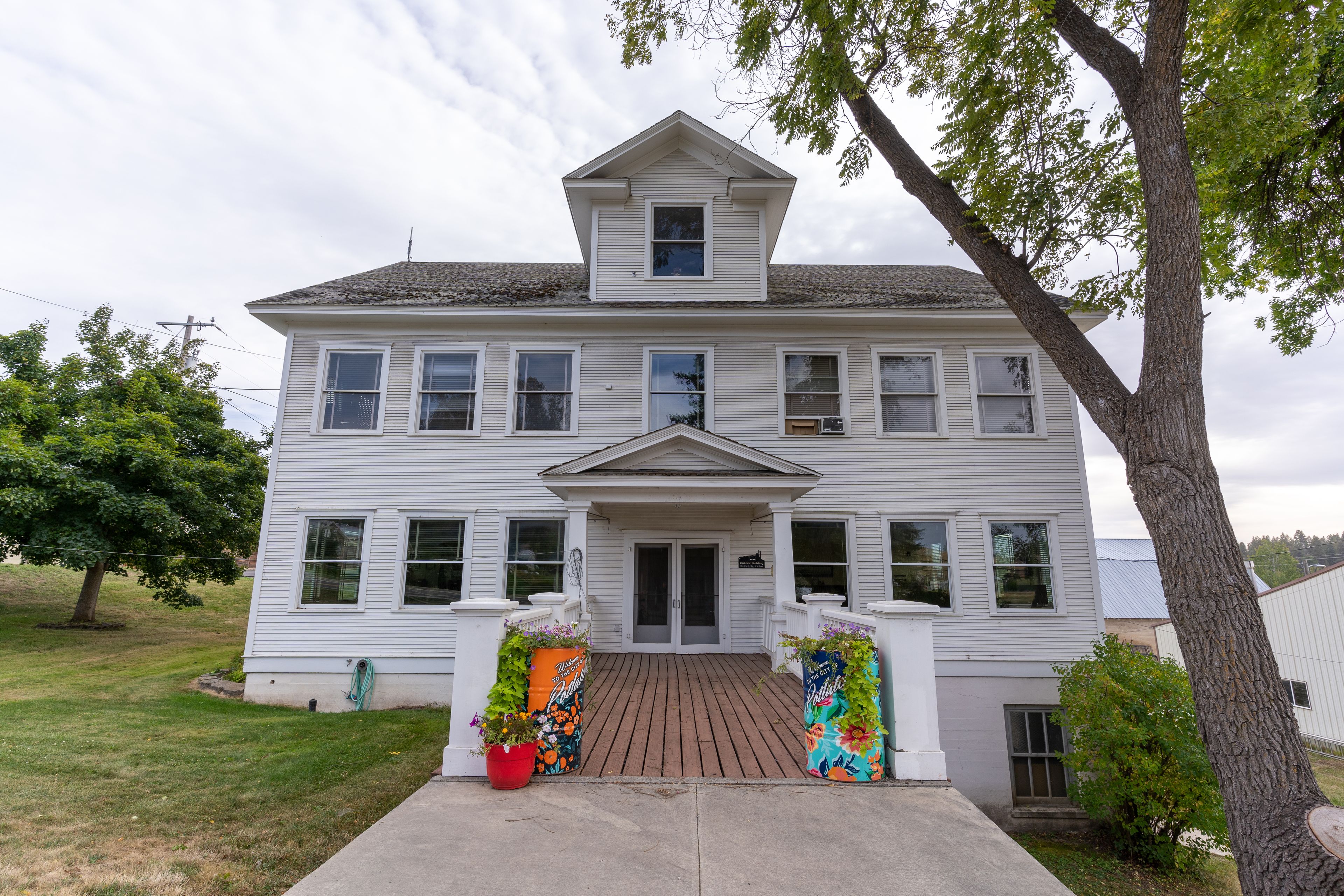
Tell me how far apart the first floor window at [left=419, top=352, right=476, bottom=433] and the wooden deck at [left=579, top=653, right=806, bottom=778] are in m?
5.15

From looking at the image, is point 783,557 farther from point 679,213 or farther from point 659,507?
point 679,213

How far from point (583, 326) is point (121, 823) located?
8708 millimetres

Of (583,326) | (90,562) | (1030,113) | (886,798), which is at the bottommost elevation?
(886,798)

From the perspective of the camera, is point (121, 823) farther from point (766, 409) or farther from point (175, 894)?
point (766, 409)

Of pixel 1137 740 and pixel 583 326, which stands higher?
pixel 583 326

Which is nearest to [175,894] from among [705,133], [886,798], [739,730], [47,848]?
[47,848]

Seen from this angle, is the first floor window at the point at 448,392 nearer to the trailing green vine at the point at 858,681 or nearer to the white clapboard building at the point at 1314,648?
the trailing green vine at the point at 858,681

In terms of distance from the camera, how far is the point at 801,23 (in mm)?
7738

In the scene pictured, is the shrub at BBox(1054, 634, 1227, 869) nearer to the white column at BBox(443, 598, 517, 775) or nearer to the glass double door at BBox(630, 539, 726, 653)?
the glass double door at BBox(630, 539, 726, 653)

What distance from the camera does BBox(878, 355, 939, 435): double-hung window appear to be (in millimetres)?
10852

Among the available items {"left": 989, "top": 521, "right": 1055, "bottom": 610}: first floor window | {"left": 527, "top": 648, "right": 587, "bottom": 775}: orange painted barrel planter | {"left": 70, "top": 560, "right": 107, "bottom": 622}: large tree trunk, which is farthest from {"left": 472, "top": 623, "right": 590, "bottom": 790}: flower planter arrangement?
{"left": 70, "top": 560, "right": 107, "bottom": 622}: large tree trunk

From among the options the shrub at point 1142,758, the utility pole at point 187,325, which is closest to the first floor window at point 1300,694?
the shrub at point 1142,758

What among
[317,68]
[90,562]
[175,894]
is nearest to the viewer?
[175,894]

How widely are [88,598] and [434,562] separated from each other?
12.0 meters
